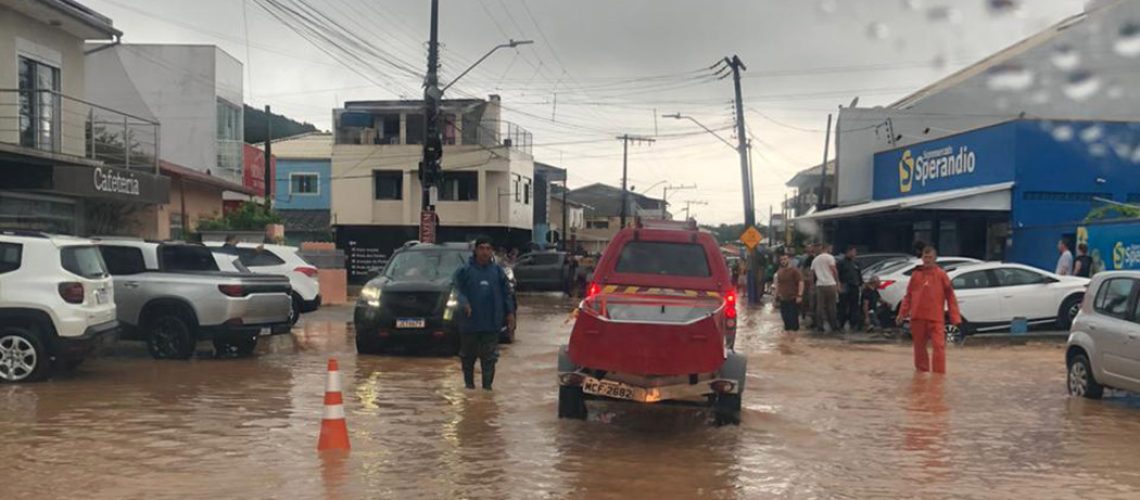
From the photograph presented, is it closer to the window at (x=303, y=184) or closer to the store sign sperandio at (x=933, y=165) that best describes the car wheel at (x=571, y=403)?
the store sign sperandio at (x=933, y=165)

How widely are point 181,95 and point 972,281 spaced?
81.4 feet

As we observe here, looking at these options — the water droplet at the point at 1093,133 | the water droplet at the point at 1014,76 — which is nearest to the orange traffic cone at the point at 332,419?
the water droplet at the point at 1014,76

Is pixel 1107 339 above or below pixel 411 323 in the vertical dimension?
above

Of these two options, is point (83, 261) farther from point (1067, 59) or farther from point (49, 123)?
point (1067, 59)

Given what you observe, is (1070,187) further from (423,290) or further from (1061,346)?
(423,290)

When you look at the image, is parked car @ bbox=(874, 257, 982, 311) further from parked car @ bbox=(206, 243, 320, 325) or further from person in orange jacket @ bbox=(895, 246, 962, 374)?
parked car @ bbox=(206, 243, 320, 325)

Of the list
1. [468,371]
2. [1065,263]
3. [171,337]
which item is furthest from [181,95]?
[1065,263]

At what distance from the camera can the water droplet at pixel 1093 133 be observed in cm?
2609

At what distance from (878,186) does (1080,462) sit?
97.6 ft

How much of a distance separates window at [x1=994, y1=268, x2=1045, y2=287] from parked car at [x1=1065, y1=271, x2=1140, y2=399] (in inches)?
289

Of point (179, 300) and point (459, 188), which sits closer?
point (179, 300)


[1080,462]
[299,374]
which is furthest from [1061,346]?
[299,374]

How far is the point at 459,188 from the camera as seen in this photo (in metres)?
50.7

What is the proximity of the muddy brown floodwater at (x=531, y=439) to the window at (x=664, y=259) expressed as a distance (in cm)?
150
